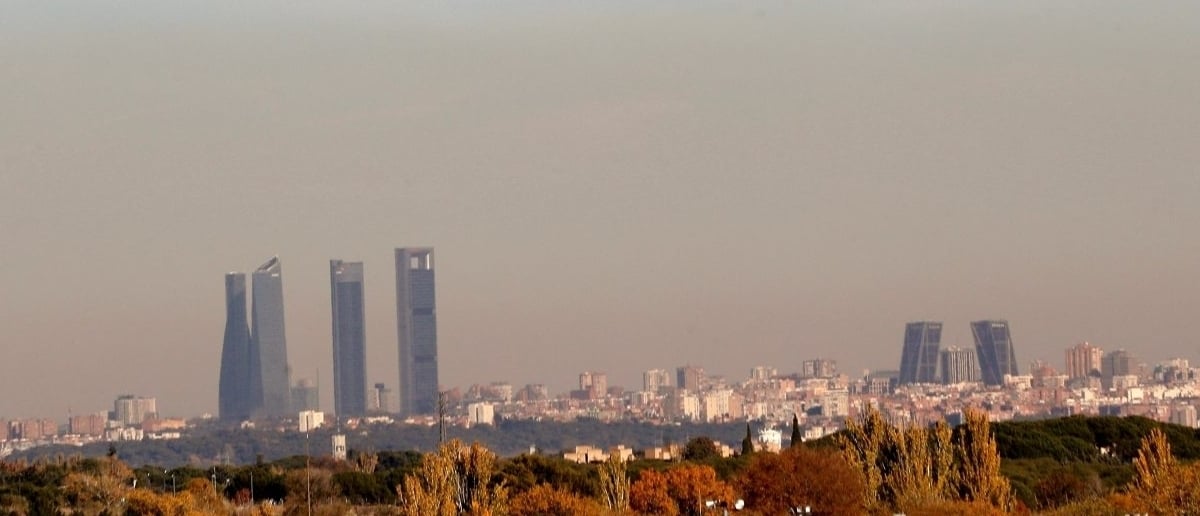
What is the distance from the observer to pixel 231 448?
525 feet

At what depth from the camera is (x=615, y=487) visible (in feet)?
131

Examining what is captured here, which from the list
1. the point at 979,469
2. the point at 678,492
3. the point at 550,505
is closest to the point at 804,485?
the point at 979,469

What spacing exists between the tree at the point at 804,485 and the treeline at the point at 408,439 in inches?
4390

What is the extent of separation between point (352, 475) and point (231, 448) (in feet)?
350

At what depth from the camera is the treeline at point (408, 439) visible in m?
156

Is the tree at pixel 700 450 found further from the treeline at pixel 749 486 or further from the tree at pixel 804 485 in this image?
the tree at pixel 804 485

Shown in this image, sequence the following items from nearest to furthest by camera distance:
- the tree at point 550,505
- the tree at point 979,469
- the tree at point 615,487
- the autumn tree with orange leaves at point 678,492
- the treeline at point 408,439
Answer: the tree at point 550,505, the tree at point 979,469, the tree at point 615,487, the autumn tree with orange leaves at point 678,492, the treeline at point 408,439

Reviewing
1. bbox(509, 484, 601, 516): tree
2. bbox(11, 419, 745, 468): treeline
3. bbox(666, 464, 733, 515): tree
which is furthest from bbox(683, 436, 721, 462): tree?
bbox(11, 419, 745, 468): treeline

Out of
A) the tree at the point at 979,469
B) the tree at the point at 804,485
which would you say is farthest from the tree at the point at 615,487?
the tree at the point at 979,469

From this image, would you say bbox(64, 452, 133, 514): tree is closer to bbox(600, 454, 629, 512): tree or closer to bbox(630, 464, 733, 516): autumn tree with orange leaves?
bbox(600, 454, 629, 512): tree

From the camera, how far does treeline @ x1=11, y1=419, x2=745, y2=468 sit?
15638 centimetres

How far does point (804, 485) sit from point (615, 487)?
4584 millimetres

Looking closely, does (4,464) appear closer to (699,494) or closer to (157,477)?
(157,477)

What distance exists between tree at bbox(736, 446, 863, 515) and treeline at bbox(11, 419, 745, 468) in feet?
366
